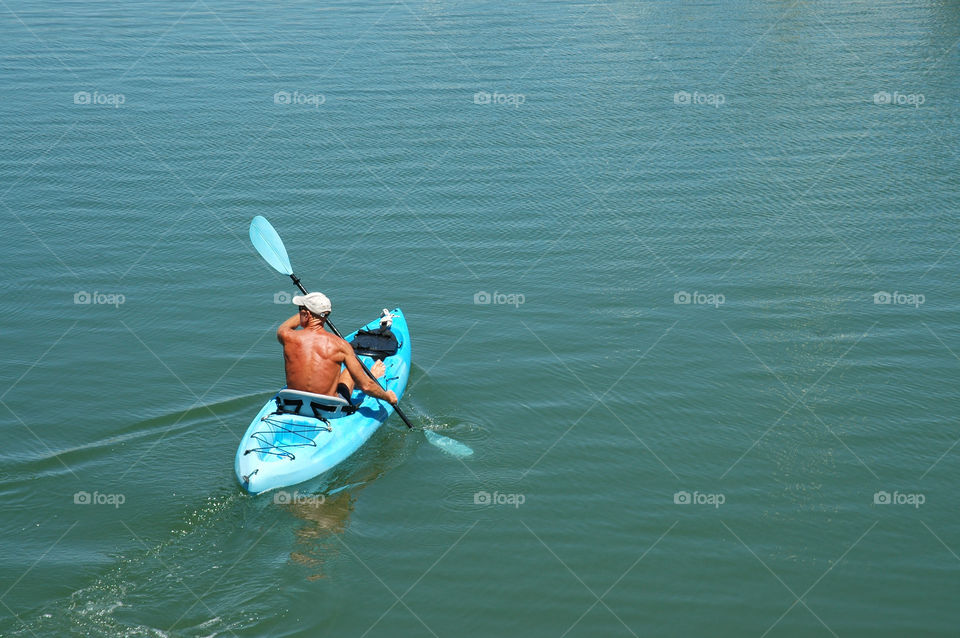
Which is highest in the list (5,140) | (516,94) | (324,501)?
(516,94)

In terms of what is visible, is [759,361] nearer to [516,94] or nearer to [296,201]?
[296,201]

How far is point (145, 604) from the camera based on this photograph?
630 centimetres

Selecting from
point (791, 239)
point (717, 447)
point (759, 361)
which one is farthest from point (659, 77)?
point (717, 447)

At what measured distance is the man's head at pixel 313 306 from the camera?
7809 mm

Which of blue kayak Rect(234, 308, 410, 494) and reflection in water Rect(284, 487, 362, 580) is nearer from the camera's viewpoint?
reflection in water Rect(284, 487, 362, 580)

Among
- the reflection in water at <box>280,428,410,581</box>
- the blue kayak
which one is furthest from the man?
the reflection in water at <box>280,428,410,581</box>

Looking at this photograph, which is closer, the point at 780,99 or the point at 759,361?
the point at 759,361

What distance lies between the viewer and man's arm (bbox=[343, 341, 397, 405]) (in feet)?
26.1

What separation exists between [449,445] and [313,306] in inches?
65.0

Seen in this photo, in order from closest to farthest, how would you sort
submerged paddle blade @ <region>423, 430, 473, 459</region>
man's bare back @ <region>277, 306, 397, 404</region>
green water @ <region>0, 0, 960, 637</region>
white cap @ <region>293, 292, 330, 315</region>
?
→ green water @ <region>0, 0, 960, 637</region>
man's bare back @ <region>277, 306, 397, 404</region>
white cap @ <region>293, 292, 330, 315</region>
submerged paddle blade @ <region>423, 430, 473, 459</region>

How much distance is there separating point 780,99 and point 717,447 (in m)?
9.34

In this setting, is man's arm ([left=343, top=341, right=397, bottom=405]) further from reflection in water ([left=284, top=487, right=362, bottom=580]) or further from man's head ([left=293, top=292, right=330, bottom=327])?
reflection in water ([left=284, top=487, right=362, bottom=580])

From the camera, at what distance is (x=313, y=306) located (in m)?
7.81

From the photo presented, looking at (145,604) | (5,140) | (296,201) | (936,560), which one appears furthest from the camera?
(5,140)
